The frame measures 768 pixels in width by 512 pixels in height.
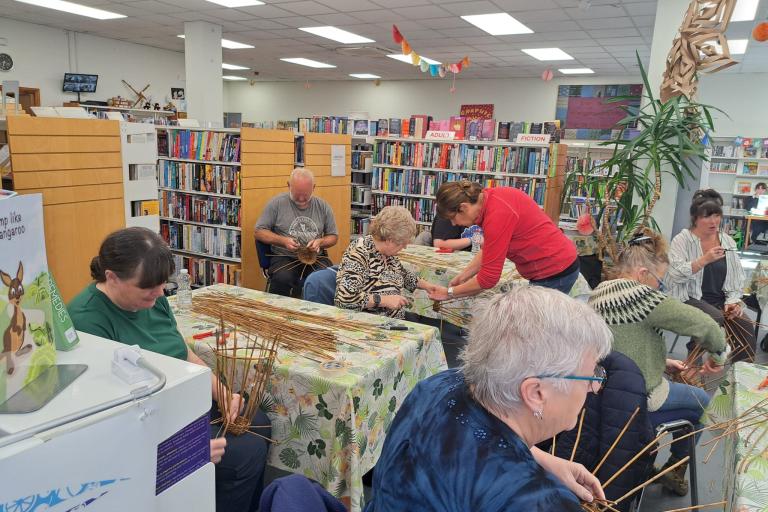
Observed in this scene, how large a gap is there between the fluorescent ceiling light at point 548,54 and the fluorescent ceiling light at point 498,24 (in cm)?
148

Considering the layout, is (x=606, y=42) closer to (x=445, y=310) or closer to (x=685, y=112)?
(x=685, y=112)

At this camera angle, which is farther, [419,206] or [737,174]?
[737,174]

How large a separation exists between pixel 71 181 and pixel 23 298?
260 centimetres

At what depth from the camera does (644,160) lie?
487 centimetres

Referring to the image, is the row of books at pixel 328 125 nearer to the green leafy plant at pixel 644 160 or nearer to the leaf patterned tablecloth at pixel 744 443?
the green leafy plant at pixel 644 160

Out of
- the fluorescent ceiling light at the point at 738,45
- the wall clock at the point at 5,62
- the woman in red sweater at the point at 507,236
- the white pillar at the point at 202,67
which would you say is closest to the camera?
the woman in red sweater at the point at 507,236

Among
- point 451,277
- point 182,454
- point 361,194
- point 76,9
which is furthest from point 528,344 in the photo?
point 76,9

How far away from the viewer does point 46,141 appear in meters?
3.06

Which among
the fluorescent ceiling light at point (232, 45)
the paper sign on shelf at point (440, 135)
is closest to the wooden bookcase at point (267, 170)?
the paper sign on shelf at point (440, 135)

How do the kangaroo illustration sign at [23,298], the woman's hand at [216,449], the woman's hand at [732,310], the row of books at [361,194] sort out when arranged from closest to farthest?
the kangaroo illustration sign at [23,298] → the woman's hand at [216,449] → the woman's hand at [732,310] → the row of books at [361,194]

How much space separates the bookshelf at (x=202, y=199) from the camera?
5270mm

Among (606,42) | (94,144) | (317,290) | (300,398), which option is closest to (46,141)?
(94,144)

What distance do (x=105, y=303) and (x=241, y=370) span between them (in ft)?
1.90

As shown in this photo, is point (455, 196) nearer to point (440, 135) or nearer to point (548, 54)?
point (440, 135)
